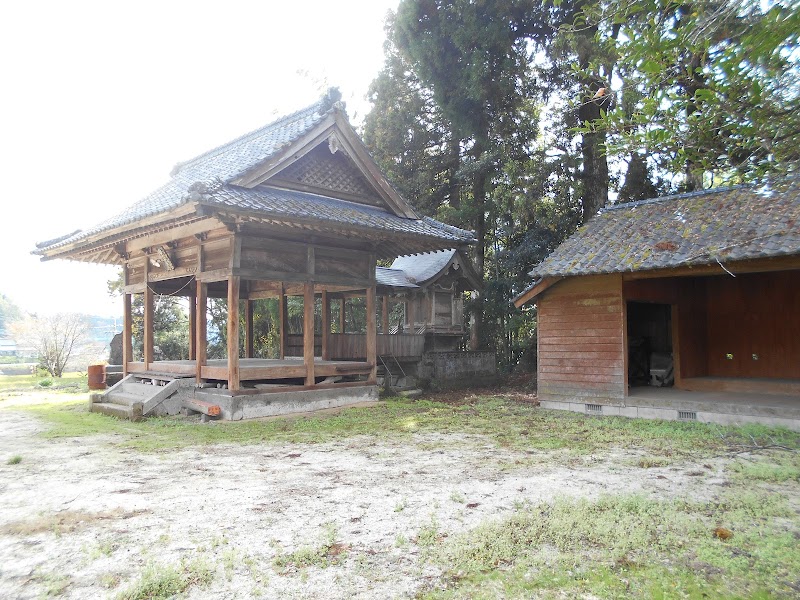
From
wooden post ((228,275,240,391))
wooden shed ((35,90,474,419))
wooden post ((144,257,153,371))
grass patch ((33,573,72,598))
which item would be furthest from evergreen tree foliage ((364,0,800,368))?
grass patch ((33,573,72,598))

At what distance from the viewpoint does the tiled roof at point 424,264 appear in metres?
18.5

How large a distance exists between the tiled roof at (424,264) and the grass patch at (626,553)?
42.8ft

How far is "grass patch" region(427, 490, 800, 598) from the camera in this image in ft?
10.8

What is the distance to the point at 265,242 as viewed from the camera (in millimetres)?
10516

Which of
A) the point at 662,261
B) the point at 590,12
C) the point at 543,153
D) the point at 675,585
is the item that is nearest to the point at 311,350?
the point at 662,261

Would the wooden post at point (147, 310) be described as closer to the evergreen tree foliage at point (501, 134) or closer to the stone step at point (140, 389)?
the stone step at point (140, 389)

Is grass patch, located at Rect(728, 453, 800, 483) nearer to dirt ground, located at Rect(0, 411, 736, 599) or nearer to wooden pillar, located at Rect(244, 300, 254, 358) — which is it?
dirt ground, located at Rect(0, 411, 736, 599)

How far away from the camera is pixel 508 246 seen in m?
19.7

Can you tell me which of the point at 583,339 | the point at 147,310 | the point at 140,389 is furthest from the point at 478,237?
the point at 140,389

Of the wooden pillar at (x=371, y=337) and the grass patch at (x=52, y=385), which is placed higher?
the wooden pillar at (x=371, y=337)

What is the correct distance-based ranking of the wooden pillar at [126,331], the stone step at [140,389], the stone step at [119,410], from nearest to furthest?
the stone step at [119,410] → the stone step at [140,389] → the wooden pillar at [126,331]

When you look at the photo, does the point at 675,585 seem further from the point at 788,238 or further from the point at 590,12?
the point at 788,238

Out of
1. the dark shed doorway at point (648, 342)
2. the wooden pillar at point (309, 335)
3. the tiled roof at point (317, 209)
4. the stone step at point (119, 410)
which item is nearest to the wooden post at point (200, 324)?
the stone step at point (119, 410)

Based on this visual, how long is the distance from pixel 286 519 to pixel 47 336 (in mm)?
19453
